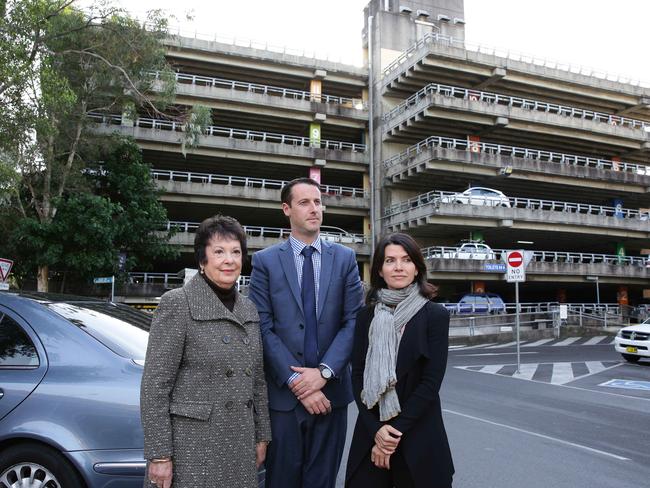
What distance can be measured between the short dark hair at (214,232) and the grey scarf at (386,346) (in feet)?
2.68

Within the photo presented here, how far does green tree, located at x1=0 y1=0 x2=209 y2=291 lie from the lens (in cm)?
1197

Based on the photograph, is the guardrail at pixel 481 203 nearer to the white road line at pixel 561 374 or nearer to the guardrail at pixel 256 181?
the guardrail at pixel 256 181

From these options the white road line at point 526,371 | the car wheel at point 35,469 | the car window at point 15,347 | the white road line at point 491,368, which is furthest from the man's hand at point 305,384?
the white road line at point 491,368

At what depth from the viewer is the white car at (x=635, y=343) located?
45.9 ft

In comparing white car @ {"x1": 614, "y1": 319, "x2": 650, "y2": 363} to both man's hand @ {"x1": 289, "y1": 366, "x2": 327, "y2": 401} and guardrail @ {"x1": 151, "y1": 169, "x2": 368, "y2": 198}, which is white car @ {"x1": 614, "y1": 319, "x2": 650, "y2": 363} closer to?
man's hand @ {"x1": 289, "y1": 366, "x2": 327, "y2": 401}

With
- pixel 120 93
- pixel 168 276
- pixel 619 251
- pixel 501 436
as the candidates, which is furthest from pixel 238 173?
pixel 501 436

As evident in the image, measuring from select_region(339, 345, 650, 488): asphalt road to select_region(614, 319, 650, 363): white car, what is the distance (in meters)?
0.51

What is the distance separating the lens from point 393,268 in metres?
2.89

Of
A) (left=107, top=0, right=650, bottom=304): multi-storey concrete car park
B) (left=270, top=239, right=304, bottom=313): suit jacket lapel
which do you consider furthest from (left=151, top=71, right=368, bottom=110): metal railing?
(left=270, top=239, right=304, bottom=313): suit jacket lapel

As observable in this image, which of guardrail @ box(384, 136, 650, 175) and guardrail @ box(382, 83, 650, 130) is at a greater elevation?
guardrail @ box(382, 83, 650, 130)

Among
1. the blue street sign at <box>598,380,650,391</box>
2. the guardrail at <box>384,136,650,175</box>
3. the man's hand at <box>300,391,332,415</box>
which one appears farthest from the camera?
the guardrail at <box>384,136,650,175</box>

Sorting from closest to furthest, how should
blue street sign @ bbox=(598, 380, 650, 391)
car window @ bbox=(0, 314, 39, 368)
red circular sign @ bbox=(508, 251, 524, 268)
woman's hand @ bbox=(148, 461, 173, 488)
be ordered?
woman's hand @ bbox=(148, 461, 173, 488) → car window @ bbox=(0, 314, 39, 368) → blue street sign @ bbox=(598, 380, 650, 391) → red circular sign @ bbox=(508, 251, 524, 268)

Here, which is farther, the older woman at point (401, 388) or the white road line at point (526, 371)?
the white road line at point (526, 371)

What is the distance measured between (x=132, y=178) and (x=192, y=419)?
24.3 meters
